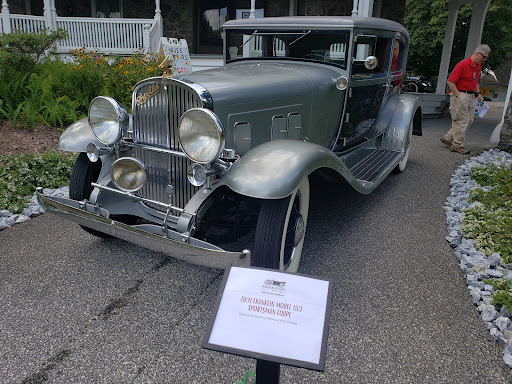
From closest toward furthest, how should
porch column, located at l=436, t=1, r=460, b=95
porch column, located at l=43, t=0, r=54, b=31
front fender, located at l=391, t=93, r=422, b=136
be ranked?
front fender, located at l=391, t=93, r=422, b=136
porch column, located at l=43, t=0, r=54, b=31
porch column, located at l=436, t=1, r=460, b=95

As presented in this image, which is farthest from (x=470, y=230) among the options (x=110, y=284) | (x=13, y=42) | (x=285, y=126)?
(x=13, y=42)

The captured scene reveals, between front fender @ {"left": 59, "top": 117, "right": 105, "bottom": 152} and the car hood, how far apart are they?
826 millimetres

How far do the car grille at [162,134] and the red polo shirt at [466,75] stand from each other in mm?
5170

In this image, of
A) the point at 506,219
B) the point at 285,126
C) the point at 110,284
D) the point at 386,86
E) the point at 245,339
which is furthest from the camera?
the point at 386,86

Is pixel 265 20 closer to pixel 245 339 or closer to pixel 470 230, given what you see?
pixel 470 230

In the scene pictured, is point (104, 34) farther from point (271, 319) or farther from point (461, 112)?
point (271, 319)

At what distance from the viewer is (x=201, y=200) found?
231 cm

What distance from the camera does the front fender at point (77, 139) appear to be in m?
2.85

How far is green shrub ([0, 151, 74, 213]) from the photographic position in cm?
388

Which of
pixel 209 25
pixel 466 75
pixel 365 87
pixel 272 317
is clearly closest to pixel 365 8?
pixel 466 75

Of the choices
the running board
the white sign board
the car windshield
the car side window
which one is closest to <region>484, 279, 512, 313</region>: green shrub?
the running board

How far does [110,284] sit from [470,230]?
291 centimetres

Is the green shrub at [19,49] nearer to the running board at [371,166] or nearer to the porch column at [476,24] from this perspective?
the running board at [371,166]

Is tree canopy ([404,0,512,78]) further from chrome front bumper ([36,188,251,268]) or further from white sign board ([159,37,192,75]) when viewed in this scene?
chrome front bumper ([36,188,251,268])
